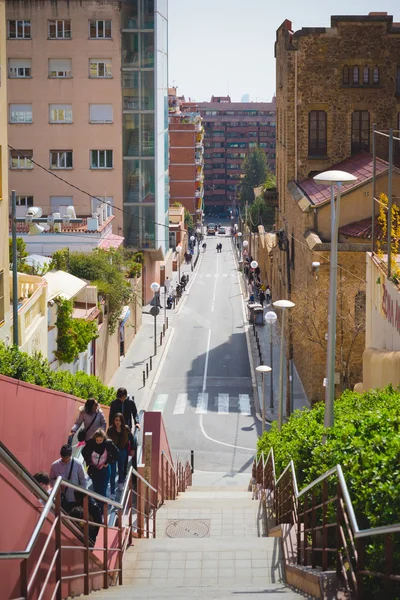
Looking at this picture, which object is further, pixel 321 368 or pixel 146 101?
pixel 146 101

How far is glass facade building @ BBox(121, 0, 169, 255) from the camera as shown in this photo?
60.0 metres

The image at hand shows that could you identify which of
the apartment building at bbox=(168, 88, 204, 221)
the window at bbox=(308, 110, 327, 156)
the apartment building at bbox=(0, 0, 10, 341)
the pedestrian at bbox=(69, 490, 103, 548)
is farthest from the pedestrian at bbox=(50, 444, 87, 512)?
the apartment building at bbox=(168, 88, 204, 221)

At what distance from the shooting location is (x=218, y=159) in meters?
168

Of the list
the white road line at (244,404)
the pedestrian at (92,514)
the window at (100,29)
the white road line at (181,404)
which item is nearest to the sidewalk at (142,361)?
the white road line at (181,404)

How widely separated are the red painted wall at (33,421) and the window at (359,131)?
119ft

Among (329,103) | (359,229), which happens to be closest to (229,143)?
(329,103)

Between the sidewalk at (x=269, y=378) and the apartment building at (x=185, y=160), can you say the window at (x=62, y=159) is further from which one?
the apartment building at (x=185, y=160)

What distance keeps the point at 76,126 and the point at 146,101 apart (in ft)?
14.3

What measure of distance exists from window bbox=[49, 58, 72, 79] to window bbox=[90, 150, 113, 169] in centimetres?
471

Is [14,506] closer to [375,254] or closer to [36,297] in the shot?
[375,254]

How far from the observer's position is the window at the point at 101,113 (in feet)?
197

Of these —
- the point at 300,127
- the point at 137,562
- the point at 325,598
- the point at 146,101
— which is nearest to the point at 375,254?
the point at 137,562

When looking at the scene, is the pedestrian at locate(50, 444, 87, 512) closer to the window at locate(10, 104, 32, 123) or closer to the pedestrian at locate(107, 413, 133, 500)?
the pedestrian at locate(107, 413, 133, 500)

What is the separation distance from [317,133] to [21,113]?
19015mm
